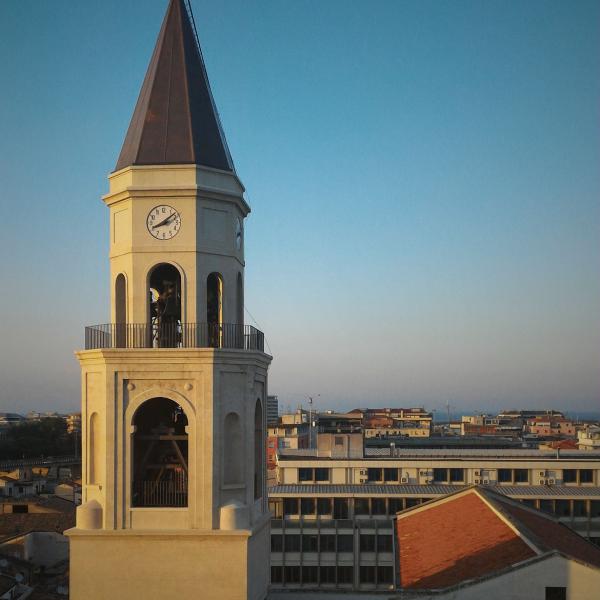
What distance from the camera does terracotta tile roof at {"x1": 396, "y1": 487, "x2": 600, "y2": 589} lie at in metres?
22.4

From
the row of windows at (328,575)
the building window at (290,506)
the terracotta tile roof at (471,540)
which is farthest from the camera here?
the building window at (290,506)

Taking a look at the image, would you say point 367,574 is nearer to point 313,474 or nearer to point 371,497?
point 371,497

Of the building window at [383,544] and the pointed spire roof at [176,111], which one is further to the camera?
the building window at [383,544]

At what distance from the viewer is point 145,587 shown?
758 inches

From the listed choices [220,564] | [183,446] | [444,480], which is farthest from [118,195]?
[444,480]

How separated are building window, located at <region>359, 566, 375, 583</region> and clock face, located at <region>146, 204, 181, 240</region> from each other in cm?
4021

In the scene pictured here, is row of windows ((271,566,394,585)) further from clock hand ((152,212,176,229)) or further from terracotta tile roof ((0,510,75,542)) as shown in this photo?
clock hand ((152,212,176,229))

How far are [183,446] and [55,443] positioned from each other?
466 feet

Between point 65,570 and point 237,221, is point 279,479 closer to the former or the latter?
point 65,570

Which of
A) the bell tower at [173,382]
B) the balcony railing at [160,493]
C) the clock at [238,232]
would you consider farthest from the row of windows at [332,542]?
the clock at [238,232]

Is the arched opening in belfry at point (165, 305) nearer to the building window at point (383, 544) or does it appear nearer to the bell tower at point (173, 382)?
the bell tower at point (173, 382)

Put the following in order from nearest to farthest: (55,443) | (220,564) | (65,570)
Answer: (220,564) → (65,570) → (55,443)

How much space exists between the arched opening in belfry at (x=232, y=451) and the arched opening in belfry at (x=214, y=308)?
77.9 inches

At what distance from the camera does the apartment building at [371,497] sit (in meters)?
55.0
